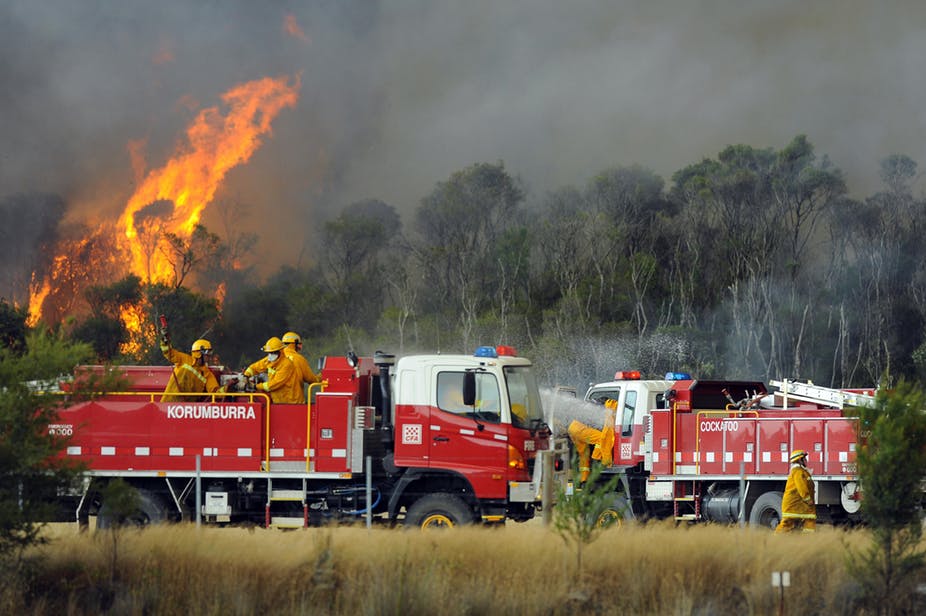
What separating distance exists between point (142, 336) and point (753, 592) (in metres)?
46.1

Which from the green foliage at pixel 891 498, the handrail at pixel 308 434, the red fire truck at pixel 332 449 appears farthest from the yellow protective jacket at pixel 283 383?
the green foliage at pixel 891 498

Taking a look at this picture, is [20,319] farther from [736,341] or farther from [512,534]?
[512,534]

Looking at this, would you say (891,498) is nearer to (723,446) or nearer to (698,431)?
(723,446)

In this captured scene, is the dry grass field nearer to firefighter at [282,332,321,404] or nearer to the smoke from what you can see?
firefighter at [282,332,321,404]

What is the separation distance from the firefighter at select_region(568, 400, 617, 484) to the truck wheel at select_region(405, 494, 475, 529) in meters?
5.54

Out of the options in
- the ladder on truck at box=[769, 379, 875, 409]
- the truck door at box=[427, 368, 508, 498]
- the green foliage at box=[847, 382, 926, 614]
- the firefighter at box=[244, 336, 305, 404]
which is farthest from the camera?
the ladder on truck at box=[769, 379, 875, 409]

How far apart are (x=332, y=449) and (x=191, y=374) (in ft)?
8.66

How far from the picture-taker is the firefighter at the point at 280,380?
1908 cm

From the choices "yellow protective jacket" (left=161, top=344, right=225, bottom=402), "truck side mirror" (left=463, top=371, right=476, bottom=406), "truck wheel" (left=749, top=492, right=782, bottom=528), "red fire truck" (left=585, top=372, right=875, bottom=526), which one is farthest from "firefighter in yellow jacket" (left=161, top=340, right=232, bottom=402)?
"truck wheel" (left=749, top=492, right=782, bottom=528)

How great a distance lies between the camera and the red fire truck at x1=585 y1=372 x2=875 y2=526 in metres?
21.2

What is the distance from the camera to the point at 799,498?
1864cm

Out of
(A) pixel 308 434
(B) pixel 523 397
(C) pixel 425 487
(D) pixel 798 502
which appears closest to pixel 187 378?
(A) pixel 308 434

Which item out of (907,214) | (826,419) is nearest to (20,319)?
(826,419)

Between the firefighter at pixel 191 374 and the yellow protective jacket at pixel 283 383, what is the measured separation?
0.91 meters
